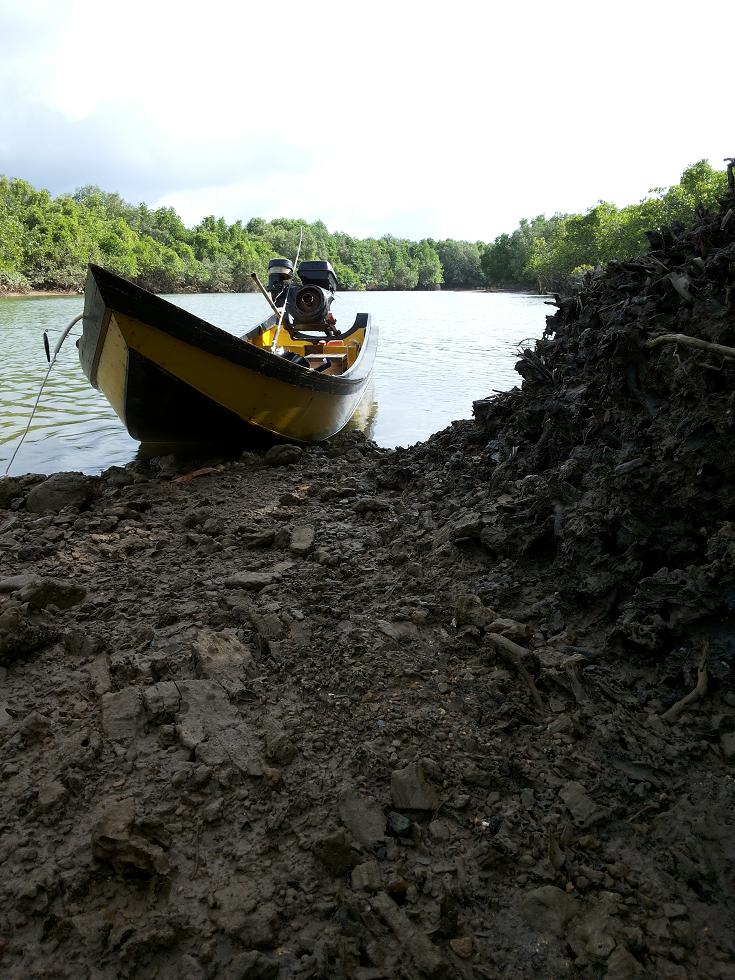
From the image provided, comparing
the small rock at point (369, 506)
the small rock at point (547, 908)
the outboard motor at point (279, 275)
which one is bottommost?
the small rock at point (547, 908)

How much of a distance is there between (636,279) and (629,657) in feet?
7.80

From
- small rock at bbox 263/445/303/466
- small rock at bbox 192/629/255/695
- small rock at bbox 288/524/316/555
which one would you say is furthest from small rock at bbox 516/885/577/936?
small rock at bbox 263/445/303/466

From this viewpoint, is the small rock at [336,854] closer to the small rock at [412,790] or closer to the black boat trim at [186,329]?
the small rock at [412,790]

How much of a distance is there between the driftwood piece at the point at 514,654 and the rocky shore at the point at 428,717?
12 mm

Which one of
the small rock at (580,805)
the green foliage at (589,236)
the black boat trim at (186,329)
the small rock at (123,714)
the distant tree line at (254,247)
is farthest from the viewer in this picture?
the distant tree line at (254,247)

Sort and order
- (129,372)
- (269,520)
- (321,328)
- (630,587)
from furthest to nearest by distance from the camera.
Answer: (321,328), (129,372), (269,520), (630,587)

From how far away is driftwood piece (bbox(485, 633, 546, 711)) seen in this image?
233cm

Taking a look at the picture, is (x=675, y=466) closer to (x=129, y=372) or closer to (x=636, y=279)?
(x=636, y=279)

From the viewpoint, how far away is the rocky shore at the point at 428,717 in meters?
1.57

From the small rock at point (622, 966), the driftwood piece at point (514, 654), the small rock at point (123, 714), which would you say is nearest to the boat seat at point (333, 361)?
the driftwood piece at point (514, 654)

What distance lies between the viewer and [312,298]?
10.2 metres

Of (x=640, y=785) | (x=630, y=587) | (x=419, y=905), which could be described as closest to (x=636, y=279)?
(x=630, y=587)

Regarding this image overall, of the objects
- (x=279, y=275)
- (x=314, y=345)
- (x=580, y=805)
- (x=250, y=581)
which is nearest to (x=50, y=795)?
(x=250, y=581)

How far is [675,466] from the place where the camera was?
249cm
